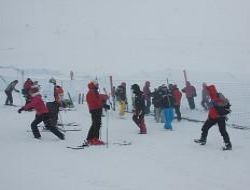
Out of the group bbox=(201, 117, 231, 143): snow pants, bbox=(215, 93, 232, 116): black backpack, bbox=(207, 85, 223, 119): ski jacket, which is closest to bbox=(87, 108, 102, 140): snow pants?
bbox=(201, 117, 231, 143): snow pants

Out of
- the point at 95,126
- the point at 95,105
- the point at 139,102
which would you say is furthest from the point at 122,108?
the point at 95,126

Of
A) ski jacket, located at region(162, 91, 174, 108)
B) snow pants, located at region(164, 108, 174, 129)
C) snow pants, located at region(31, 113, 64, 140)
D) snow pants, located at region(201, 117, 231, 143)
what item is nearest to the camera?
snow pants, located at region(201, 117, 231, 143)

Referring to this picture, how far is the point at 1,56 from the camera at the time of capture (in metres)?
50.1

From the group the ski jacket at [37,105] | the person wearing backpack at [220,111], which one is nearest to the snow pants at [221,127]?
the person wearing backpack at [220,111]

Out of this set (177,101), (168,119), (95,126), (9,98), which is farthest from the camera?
(9,98)

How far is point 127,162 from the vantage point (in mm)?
10625

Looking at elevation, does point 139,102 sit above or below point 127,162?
above

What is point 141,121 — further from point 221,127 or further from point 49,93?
point 221,127

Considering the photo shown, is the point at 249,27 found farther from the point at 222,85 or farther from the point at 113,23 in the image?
the point at 222,85

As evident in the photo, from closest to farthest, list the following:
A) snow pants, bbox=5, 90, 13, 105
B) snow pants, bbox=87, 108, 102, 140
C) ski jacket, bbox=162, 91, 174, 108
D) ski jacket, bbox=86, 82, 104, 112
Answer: snow pants, bbox=87, 108, 102, 140 → ski jacket, bbox=86, 82, 104, 112 → ski jacket, bbox=162, 91, 174, 108 → snow pants, bbox=5, 90, 13, 105

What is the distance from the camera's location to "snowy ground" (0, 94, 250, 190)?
8.75 meters

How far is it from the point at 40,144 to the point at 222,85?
19188 millimetres

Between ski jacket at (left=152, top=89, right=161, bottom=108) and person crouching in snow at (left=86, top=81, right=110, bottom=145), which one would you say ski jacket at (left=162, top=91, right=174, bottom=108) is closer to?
ski jacket at (left=152, top=89, right=161, bottom=108)

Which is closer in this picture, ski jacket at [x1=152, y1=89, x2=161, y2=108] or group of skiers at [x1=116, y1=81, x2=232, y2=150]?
group of skiers at [x1=116, y1=81, x2=232, y2=150]
